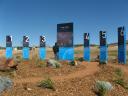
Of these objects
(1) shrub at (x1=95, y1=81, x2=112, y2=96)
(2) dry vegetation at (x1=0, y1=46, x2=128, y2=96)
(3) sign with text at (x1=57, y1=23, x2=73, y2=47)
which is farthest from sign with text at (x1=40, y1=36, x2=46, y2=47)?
(1) shrub at (x1=95, y1=81, x2=112, y2=96)

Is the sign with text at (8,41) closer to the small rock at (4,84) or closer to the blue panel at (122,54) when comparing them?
the blue panel at (122,54)

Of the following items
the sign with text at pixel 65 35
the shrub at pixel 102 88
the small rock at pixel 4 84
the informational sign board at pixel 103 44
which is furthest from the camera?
the sign with text at pixel 65 35

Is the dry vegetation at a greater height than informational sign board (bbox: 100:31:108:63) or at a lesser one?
lesser

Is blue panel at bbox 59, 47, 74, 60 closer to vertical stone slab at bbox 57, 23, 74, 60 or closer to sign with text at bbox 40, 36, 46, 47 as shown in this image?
vertical stone slab at bbox 57, 23, 74, 60

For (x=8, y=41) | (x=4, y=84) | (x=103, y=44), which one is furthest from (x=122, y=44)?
(x=4, y=84)

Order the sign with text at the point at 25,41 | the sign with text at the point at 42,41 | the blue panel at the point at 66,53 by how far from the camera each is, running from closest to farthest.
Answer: the blue panel at the point at 66,53 → the sign with text at the point at 42,41 → the sign with text at the point at 25,41

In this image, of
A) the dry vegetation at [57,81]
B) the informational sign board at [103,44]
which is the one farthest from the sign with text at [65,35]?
the dry vegetation at [57,81]

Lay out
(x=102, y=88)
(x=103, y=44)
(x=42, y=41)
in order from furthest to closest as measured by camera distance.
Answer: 1. (x=42, y=41)
2. (x=103, y=44)
3. (x=102, y=88)

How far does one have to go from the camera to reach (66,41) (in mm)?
37625

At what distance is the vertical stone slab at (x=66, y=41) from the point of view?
122ft

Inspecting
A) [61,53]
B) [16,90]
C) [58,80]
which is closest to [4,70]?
[58,80]

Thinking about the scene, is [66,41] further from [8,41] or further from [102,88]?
[102,88]

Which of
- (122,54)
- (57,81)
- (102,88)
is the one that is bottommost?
(102,88)

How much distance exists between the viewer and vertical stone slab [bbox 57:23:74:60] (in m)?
37.3
